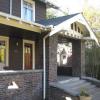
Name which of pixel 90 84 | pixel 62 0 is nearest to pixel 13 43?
pixel 90 84

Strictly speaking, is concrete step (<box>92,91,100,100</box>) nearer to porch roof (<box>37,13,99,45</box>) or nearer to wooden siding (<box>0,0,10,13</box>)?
porch roof (<box>37,13,99,45</box>)

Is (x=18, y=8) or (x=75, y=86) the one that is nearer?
(x=75, y=86)

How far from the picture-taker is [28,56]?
1780 centimetres

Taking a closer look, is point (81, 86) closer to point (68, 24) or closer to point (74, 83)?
point (74, 83)

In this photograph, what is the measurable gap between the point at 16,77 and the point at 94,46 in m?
12.2

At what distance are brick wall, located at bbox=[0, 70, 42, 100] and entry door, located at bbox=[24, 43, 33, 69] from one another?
417cm

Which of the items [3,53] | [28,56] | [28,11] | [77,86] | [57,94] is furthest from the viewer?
[28,11]

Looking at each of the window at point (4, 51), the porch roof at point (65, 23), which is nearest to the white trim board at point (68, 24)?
the porch roof at point (65, 23)

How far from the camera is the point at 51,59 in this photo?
14.3 m

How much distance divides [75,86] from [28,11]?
6.09m

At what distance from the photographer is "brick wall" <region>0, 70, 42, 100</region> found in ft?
36.3

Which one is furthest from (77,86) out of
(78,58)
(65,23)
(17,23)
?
(17,23)

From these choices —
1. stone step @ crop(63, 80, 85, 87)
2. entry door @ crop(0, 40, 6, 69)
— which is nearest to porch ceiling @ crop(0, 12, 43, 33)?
entry door @ crop(0, 40, 6, 69)

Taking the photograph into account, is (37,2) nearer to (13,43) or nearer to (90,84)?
(13,43)
